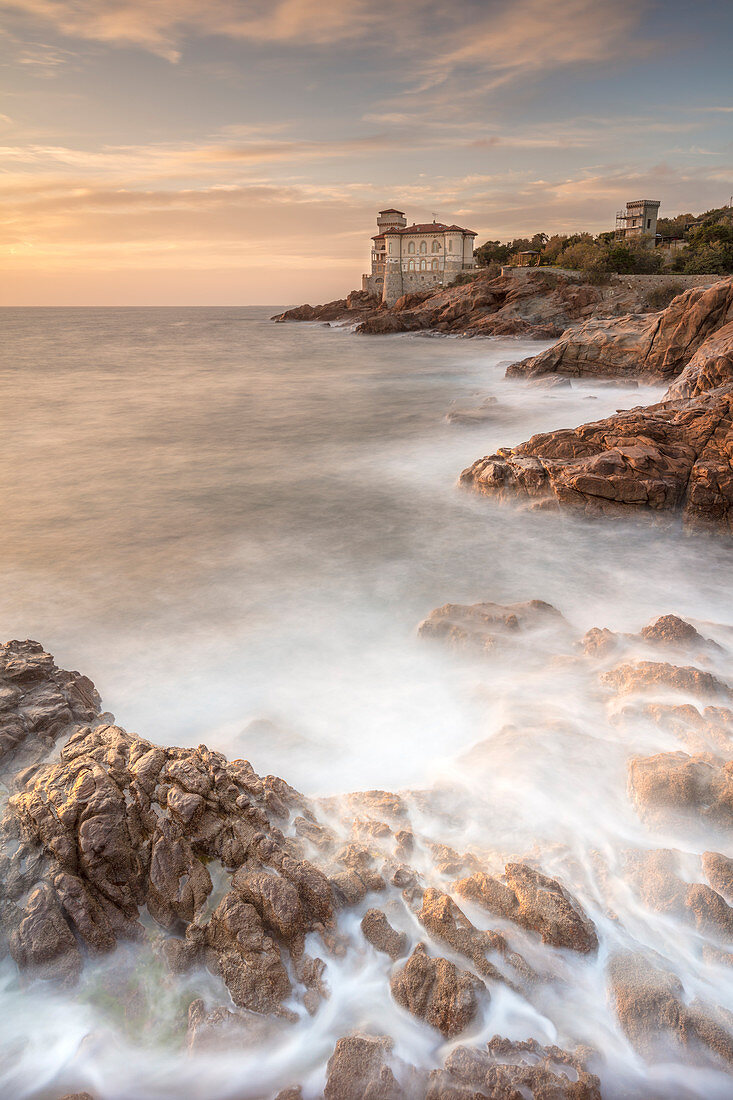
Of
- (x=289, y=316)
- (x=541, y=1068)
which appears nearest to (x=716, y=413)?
(x=541, y=1068)

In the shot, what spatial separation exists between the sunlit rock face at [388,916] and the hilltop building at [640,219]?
7930cm

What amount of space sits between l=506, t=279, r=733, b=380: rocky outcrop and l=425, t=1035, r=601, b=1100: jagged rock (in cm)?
1461

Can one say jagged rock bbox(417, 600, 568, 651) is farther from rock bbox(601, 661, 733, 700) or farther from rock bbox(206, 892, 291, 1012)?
rock bbox(206, 892, 291, 1012)

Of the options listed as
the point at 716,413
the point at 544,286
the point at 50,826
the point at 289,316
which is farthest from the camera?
the point at 289,316

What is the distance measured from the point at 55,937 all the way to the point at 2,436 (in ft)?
65.5

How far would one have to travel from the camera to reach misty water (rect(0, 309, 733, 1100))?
3.25m

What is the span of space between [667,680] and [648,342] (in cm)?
→ 1983

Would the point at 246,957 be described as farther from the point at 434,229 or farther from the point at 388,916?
the point at 434,229

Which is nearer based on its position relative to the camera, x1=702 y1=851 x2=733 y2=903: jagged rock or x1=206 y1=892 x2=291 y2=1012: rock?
x1=206 y1=892 x2=291 y2=1012: rock

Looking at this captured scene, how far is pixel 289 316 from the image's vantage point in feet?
297

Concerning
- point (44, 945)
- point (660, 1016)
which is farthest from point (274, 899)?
point (660, 1016)

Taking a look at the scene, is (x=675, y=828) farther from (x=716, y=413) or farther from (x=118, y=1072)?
(x=716, y=413)

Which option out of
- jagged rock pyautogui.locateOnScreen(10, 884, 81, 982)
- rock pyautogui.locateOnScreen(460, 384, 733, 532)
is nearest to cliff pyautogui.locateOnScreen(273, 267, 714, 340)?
rock pyautogui.locateOnScreen(460, 384, 733, 532)

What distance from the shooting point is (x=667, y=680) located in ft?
19.4
